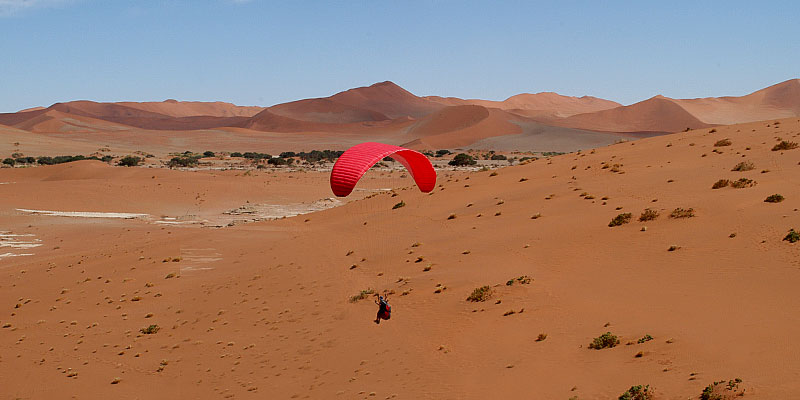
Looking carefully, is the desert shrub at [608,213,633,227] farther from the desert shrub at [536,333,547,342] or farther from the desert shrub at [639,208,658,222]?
the desert shrub at [536,333,547,342]

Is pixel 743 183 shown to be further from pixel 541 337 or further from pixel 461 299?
pixel 541 337

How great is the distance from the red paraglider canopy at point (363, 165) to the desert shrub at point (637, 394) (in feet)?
21.1

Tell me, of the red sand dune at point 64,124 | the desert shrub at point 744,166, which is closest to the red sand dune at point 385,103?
the red sand dune at point 64,124

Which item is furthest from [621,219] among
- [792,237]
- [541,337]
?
[541,337]

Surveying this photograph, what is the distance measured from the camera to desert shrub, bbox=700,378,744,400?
791cm

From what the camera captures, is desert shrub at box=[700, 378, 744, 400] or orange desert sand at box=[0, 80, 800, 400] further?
orange desert sand at box=[0, 80, 800, 400]

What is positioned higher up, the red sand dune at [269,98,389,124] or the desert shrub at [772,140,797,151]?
the red sand dune at [269,98,389,124]

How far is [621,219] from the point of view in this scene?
17078 millimetres

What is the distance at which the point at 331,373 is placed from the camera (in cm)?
1175

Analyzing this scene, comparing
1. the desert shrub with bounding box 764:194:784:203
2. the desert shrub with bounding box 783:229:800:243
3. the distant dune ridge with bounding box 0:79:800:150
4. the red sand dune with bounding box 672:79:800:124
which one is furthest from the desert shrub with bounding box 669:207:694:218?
the red sand dune with bounding box 672:79:800:124

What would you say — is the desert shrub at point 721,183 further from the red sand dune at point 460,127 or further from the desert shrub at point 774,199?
the red sand dune at point 460,127

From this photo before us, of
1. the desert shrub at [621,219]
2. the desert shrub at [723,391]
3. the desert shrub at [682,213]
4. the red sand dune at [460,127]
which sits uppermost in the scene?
the red sand dune at [460,127]

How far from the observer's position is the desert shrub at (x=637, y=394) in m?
8.45

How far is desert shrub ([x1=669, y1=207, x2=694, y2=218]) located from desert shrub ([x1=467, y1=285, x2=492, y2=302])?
5907mm
